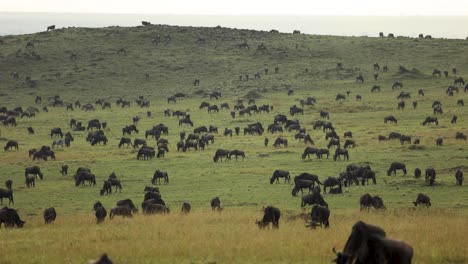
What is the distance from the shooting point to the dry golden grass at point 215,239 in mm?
18375

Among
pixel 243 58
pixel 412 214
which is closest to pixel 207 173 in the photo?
pixel 412 214

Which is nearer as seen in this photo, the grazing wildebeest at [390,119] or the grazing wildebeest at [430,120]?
the grazing wildebeest at [430,120]

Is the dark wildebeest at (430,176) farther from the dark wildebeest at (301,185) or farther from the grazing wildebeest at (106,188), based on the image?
the grazing wildebeest at (106,188)

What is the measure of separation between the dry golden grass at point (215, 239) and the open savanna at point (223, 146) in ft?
0.21

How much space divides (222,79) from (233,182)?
5844 cm

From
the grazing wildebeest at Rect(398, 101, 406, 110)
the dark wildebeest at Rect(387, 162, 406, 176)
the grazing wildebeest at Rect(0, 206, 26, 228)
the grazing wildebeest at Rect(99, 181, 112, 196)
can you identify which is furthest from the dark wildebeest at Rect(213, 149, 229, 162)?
the grazing wildebeest at Rect(398, 101, 406, 110)

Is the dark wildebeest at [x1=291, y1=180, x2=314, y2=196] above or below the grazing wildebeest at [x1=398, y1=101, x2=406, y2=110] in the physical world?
below

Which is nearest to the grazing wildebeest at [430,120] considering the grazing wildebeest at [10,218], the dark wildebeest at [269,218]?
the dark wildebeest at [269,218]

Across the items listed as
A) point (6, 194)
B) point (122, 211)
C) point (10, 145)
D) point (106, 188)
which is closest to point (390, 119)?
point (10, 145)

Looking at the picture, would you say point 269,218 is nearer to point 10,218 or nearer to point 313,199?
point 313,199

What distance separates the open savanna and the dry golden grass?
0.07m

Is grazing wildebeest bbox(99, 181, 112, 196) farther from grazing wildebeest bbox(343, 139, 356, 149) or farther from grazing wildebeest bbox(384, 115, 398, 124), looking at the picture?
grazing wildebeest bbox(384, 115, 398, 124)

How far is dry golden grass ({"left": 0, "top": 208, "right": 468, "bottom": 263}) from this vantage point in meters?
18.4

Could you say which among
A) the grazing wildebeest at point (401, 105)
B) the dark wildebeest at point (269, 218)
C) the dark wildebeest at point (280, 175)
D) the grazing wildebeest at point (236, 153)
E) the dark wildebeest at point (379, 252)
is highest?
the grazing wildebeest at point (401, 105)
